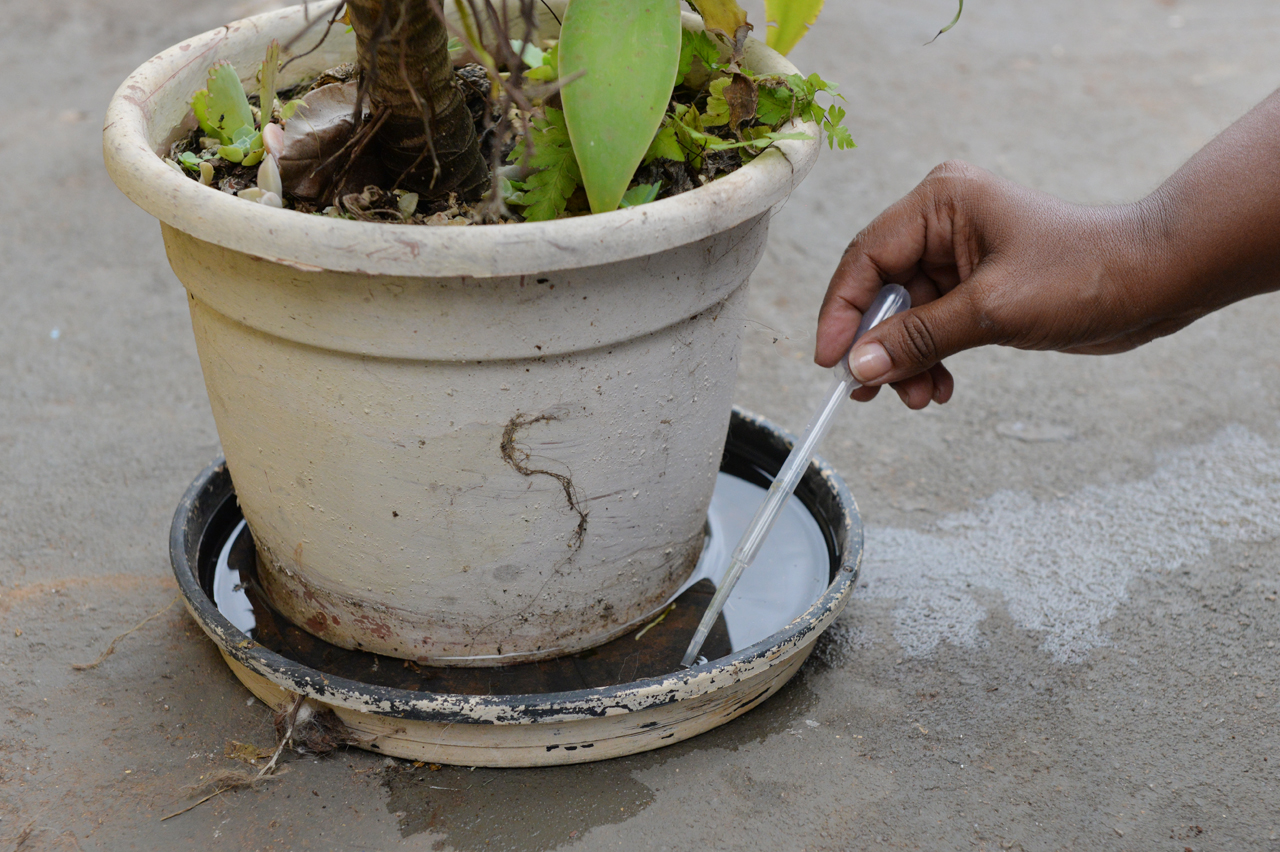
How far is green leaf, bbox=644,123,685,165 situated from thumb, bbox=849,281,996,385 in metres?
0.29

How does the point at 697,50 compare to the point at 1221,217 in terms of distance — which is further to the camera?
the point at 697,50

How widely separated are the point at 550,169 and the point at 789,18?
359mm

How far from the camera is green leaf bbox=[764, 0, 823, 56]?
1.23 metres

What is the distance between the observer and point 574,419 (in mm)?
1103

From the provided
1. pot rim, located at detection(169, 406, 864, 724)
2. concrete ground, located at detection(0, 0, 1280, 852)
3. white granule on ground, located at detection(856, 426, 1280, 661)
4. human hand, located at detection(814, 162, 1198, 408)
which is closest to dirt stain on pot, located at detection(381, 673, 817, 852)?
concrete ground, located at detection(0, 0, 1280, 852)

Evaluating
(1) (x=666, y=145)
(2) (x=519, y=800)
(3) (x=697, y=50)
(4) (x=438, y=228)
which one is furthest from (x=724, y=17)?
(2) (x=519, y=800)

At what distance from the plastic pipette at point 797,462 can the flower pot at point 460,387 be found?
0.08 meters

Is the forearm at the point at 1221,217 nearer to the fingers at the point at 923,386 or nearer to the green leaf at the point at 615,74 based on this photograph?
the fingers at the point at 923,386

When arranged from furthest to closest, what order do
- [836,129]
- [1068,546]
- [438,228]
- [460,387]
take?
[1068,546]
[836,129]
[460,387]
[438,228]

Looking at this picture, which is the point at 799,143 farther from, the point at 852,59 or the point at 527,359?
the point at 852,59

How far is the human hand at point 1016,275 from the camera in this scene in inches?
44.2

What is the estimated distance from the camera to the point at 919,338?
1.15m

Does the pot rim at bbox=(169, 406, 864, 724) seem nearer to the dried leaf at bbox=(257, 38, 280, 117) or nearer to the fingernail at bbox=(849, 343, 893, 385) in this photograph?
the fingernail at bbox=(849, 343, 893, 385)

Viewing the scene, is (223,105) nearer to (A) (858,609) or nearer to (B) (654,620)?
(B) (654,620)
